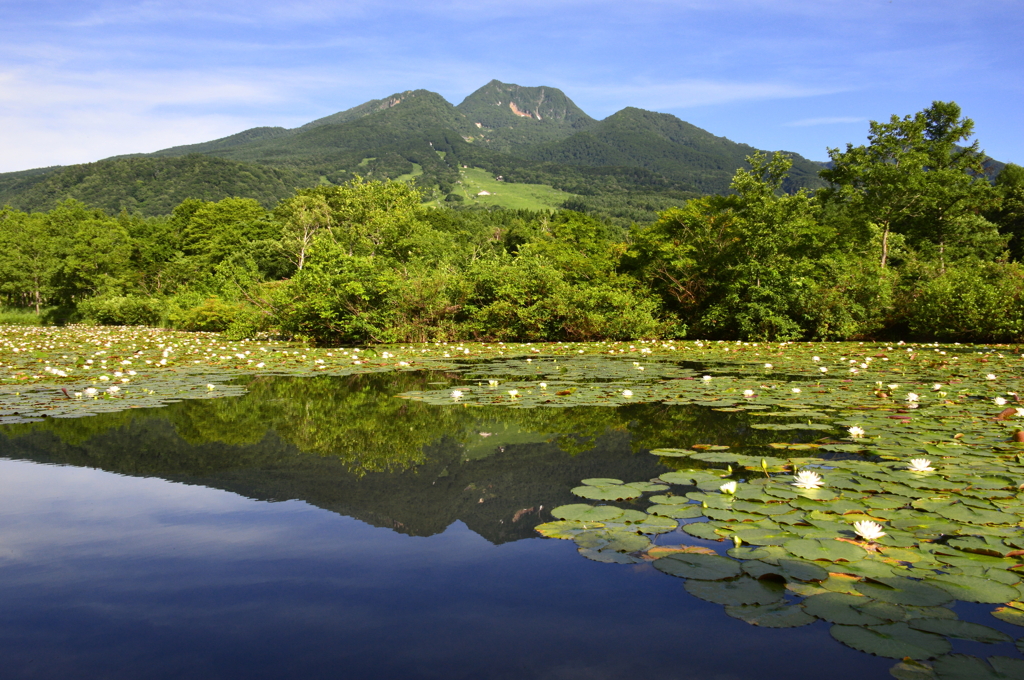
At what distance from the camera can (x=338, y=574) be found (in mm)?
2812

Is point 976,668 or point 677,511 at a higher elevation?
point 976,668

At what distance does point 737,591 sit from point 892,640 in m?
0.59

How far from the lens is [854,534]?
315 cm

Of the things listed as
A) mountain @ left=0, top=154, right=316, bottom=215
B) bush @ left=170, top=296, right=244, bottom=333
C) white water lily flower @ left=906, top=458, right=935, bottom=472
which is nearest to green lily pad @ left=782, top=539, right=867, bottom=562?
white water lily flower @ left=906, top=458, right=935, bottom=472

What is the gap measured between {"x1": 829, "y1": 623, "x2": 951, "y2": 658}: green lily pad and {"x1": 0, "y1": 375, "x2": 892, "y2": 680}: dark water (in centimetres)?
6

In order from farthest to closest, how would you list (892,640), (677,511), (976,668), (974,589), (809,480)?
1. (809,480)
2. (677,511)
3. (974,589)
4. (892,640)
5. (976,668)

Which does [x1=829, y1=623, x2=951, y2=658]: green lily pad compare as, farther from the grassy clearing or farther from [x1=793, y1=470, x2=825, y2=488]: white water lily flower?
the grassy clearing

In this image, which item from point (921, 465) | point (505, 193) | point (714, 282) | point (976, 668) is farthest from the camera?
point (505, 193)

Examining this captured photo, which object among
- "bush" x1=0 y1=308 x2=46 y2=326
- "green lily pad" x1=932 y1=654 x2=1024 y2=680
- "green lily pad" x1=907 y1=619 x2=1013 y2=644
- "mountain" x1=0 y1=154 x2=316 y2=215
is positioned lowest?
"bush" x1=0 y1=308 x2=46 y2=326

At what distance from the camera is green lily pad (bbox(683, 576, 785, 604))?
2.49 m

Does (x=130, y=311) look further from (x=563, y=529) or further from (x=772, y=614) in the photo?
(x=772, y=614)

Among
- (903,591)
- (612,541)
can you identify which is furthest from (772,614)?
(612,541)

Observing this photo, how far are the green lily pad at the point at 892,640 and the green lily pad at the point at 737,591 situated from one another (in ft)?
0.99

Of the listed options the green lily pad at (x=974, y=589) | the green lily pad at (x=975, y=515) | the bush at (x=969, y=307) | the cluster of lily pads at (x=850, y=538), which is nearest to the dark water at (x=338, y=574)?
the cluster of lily pads at (x=850, y=538)
